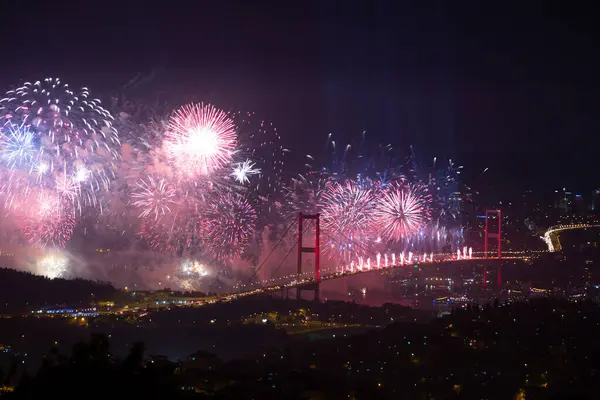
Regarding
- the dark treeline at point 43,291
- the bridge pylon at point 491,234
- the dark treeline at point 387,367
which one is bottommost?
the dark treeline at point 387,367

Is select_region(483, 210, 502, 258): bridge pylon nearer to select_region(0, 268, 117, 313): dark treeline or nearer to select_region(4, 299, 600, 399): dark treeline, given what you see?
select_region(4, 299, 600, 399): dark treeline

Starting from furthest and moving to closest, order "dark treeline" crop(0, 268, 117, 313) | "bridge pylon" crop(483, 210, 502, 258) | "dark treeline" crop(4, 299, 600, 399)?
1. "bridge pylon" crop(483, 210, 502, 258)
2. "dark treeline" crop(0, 268, 117, 313)
3. "dark treeline" crop(4, 299, 600, 399)

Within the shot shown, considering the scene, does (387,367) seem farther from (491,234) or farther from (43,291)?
(491,234)

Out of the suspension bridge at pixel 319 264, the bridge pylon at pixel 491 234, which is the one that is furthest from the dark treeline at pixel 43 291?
the bridge pylon at pixel 491 234

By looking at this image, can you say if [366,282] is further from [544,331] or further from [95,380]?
[95,380]

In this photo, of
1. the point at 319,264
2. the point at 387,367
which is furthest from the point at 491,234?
the point at 387,367

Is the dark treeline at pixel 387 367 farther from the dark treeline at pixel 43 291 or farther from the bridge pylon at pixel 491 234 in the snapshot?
the bridge pylon at pixel 491 234

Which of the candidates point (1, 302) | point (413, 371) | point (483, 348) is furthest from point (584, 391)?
point (1, 302)

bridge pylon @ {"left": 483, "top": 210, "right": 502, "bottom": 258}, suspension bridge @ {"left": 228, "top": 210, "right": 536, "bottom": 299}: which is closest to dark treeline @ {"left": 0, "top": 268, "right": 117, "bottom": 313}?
suspension bridge @ {"left": 228, "top": 210, "right": 536, "bottom": 299}

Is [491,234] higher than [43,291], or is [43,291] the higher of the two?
[491,234]
